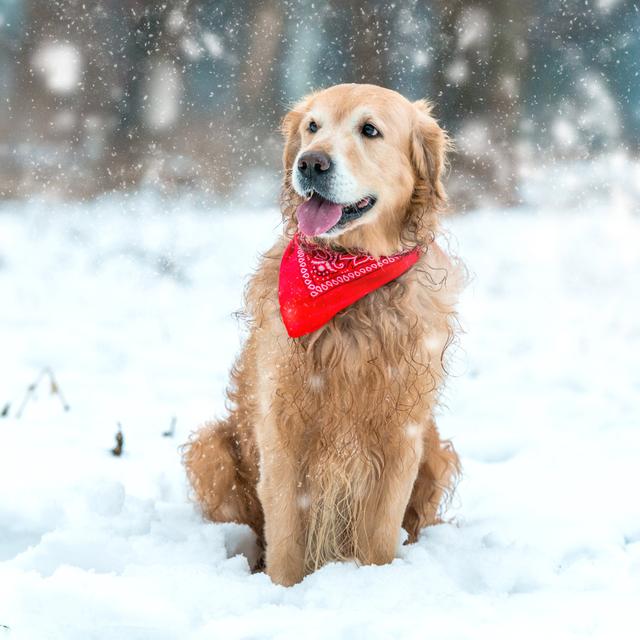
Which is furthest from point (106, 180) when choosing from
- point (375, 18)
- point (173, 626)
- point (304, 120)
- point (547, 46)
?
point (173, 626)

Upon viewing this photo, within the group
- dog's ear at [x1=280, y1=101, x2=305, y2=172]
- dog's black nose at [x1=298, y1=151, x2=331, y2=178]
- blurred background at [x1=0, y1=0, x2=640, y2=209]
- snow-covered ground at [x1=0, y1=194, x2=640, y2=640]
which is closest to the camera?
snow-covered ground at [x1=0, y1=194, x2=640, y2=640]

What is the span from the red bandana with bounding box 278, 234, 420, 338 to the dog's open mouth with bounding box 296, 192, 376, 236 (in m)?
0.14

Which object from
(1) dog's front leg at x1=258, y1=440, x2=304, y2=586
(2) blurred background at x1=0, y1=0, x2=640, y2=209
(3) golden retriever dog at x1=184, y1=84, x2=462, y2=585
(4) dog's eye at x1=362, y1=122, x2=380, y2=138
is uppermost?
(2) blurred background at x1=0, y1=0, x2=640, y2=209

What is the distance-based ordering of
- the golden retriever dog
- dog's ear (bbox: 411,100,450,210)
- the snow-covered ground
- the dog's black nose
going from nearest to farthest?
the snow-covered ground < the dog's black nose < the golden retriever dog < dog's ear (bbox: 411,100,450,210)

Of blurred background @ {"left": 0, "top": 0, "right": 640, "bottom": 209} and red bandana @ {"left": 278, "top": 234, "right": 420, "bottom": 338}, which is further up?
blurred background @ {"left": 0, "top": 0, "right": 640, "bottom": 209}

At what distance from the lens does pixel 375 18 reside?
6.87 metres

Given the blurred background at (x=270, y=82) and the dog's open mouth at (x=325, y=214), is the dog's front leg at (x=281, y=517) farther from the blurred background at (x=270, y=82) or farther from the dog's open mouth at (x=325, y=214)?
the blurred background at (x=270, y=82)

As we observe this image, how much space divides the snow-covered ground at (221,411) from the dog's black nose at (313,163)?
73cm

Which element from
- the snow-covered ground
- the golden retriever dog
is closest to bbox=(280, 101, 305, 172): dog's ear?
the golden retriever dog

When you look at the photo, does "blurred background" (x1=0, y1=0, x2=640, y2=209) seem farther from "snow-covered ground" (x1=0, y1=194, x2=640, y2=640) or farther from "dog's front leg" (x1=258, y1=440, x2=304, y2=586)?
"dog's front leg" (x1=258, y1=440, x2=304, y2=586)

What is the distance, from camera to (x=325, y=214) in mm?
2277

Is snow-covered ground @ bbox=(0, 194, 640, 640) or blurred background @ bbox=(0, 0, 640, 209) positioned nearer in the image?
snow-covered ground @ bbox=(0, 194, 640, 640)

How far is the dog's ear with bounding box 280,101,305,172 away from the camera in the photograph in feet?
8.96

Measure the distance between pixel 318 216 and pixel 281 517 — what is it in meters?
1.10
